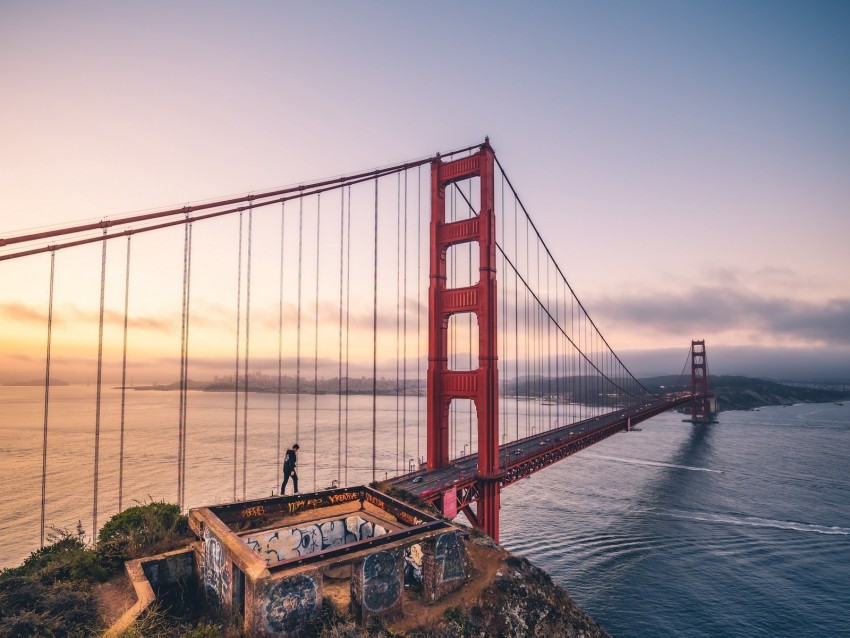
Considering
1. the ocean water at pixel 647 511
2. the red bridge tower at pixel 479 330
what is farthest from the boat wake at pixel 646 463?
the red bridge tower at pixel 479 330

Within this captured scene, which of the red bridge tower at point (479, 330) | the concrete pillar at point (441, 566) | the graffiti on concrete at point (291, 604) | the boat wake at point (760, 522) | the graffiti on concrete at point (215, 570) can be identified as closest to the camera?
the graffiti on concrete at point (291, 604)

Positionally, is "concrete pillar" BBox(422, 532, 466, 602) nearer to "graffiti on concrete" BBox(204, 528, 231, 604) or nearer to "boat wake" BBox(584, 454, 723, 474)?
"graffiti on concrete" BBox(204, 528, 231, 604)

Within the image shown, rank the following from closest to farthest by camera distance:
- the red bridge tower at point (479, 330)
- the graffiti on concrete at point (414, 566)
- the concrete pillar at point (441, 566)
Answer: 1. the concrete pillar at point (441, 566)
2. the graffiti on concrete at point (414, 566)
3. the red bridge tower at point (479, 330)

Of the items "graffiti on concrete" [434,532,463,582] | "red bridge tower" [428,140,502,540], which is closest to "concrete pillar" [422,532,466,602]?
"graffiti on concrete" [434,532,463,582]

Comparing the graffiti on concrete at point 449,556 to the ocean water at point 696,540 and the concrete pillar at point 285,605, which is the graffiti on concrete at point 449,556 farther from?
the ocean water at point 696,540

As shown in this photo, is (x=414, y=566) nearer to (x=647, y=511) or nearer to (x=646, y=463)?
(x=647, y=511)

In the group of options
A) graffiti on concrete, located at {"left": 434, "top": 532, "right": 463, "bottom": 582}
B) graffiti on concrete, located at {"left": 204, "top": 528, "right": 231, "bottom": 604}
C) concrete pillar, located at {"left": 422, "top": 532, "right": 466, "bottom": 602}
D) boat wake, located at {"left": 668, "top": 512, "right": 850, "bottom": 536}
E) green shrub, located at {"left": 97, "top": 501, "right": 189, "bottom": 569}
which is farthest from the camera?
boat wake, located at {"left": 668, "top": 512, "right": 850, "bottom": 536}
